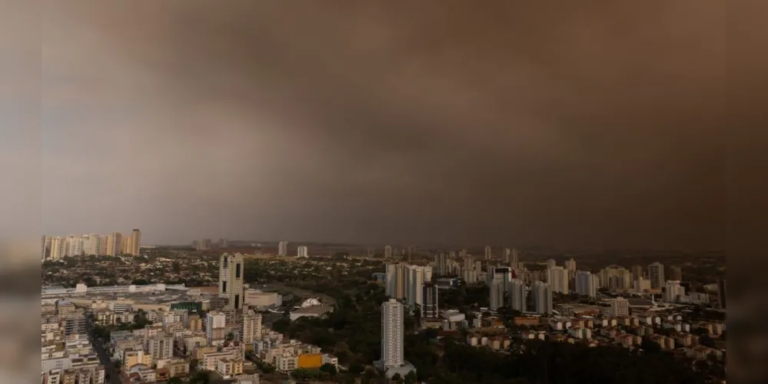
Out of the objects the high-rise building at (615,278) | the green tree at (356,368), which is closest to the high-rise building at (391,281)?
the green tree at (356,368)

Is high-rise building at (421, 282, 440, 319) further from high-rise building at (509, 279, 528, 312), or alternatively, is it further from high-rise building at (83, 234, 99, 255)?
high-rise building at (83, 234, 99, 255)

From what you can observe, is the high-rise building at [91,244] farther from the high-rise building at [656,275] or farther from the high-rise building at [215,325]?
the high-rise building at [656,275]

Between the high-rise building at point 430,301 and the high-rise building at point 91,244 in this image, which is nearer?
the high-rise building at point 430,301

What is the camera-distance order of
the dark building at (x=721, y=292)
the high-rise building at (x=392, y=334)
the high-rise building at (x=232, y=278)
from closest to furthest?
the dark building at (x=721, y=292) → the high-rise building at (x=392, y=334) → the high-rise building at (x=232, y=278)

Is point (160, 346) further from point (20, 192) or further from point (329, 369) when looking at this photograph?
point (20, 192)

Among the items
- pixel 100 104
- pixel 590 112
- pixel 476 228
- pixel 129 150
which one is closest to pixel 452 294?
pixel 476 228

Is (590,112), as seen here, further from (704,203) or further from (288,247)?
(288,247)

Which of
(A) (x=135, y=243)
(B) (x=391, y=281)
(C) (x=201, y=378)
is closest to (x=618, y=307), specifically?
(B) (x=391, y=281)
